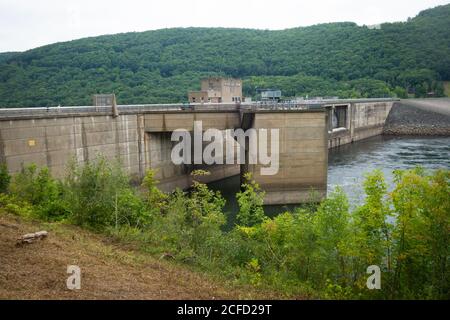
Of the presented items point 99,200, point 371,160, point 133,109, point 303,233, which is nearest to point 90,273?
point 99,200

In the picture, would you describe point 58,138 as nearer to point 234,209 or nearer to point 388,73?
point 234,209

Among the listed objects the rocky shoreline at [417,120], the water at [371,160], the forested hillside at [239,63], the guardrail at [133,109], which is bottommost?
the water at [371,160]

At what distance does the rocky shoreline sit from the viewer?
83062mm

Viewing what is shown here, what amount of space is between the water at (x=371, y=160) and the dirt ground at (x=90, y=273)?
15419 millimetres

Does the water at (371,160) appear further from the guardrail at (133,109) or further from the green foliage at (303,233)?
the green foliage at (303,233)

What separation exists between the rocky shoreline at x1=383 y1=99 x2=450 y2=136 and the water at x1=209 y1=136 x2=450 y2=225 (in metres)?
6.31

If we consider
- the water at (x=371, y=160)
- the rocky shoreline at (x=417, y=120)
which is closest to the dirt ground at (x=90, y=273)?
the water at (x=371, y=160)

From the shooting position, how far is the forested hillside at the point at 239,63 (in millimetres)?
96625

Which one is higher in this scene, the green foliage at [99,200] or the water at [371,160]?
the green foliage at [99,200]

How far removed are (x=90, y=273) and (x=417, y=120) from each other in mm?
87578

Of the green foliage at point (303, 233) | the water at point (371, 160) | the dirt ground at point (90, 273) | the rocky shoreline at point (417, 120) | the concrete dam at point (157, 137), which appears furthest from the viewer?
the rocky shoreline at point (417, 120)

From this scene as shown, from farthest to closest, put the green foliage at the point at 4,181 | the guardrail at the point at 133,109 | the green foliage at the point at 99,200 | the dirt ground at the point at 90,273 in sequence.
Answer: the guardrail at the point at 133,109 → the green foliage at the point at 4,181 → the green foliage at the point at 99,200 → the dirt ground at the point at 90,273

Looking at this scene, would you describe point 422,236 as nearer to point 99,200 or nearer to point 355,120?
point 99,200

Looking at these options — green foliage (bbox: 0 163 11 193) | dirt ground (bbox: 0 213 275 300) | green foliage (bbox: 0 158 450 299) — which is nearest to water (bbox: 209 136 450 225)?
green foliage (bbox: 0 158 450 299)
